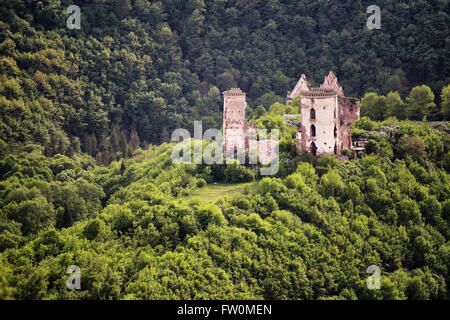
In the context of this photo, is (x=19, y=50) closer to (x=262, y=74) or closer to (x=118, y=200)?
(x=118, y=200)

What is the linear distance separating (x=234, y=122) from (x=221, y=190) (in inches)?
265

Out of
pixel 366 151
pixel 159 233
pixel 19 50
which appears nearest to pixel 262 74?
pixel 19 50

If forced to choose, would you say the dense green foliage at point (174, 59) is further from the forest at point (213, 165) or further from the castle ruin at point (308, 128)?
the castle ruin at point (308, 128)

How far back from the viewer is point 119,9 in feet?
316

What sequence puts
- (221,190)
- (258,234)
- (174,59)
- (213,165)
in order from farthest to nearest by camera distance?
(174,59), (213,165), (221,190), (258,234)

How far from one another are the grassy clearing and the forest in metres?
0.55

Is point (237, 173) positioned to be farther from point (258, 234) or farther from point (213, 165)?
point (258, 234)

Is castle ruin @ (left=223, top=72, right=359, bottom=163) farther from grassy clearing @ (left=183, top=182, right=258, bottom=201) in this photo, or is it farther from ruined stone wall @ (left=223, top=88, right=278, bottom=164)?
grassy clearing @ (left=183, top=182, right=258, bottom=201)

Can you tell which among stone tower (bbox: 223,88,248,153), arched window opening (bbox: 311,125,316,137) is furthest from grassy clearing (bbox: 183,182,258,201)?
arched window opening (bbox: 311,125,316,137)

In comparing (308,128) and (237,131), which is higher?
(308,128)

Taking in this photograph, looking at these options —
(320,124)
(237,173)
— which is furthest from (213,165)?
(320,124)

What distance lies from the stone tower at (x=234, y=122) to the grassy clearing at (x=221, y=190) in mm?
3836

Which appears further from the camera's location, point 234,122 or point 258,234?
point 234,122

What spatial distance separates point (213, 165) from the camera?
156ft
